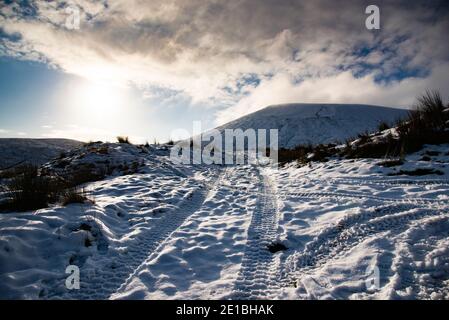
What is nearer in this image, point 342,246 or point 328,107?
point 342,246

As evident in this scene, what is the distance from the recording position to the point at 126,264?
3.86m

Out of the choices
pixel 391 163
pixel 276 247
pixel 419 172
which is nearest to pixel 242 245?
pixel 276 247

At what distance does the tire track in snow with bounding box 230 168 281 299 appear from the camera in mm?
3204

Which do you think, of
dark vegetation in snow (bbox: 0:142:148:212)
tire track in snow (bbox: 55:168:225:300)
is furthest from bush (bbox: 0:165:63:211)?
tire track in snow (bbox: 55:168:225:300)

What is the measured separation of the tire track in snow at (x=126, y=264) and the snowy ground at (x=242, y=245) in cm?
2

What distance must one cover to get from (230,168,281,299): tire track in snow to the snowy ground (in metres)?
0.02

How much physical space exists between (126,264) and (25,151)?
19.1 meters

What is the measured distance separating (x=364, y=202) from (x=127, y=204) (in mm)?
5893

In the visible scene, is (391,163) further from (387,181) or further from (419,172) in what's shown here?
(387,181)

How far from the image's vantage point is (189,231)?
5.18 m

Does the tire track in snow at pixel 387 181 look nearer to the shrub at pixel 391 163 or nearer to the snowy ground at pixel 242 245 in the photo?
the snowy ground at pixel 242 245

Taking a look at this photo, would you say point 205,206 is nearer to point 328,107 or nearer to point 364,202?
point 364,202
